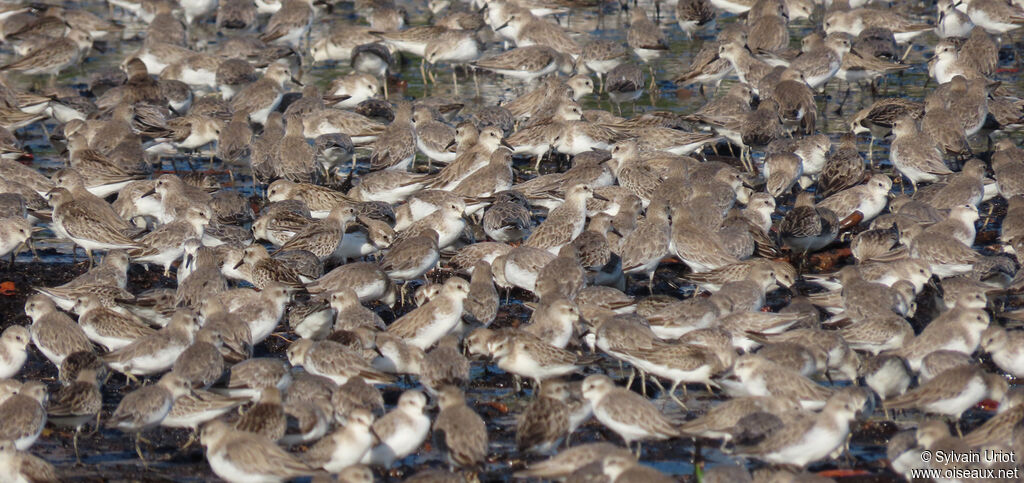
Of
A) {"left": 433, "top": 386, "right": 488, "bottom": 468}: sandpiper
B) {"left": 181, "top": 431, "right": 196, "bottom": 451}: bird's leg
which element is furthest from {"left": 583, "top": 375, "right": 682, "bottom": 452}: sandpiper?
{"left": 181, "top": 431, "right": 196, "bottom": 451}: bird's leg

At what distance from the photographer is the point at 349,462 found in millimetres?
7887

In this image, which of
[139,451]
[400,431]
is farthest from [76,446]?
[400,431]

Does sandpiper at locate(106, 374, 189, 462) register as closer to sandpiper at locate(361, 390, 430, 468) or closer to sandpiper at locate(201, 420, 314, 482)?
sandpiper at locate(201, 420, 314, 482)

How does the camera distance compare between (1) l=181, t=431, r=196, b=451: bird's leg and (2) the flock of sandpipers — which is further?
(1) l=181, t=431, r=196, b=451: bird's leg

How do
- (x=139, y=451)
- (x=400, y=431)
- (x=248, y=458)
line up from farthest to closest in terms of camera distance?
1. (x=139, y=451)
2. (x=400, y=431)
3. (x=248, y=458)

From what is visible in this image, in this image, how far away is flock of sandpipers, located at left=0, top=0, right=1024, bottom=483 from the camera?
27.1 feet

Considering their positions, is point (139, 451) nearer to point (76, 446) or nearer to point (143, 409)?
point (143, 409)

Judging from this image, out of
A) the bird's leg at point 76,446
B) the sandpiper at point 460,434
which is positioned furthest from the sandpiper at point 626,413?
the bird's leg at point 76,446

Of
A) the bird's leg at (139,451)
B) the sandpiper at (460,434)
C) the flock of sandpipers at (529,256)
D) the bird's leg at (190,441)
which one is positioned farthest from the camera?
the bird's leg at (190,441)

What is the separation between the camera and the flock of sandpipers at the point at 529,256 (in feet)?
27.1

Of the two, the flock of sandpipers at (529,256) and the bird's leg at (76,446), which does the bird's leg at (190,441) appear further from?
the bird's leg at (76,446)

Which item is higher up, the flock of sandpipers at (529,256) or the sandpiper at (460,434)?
the sandpiper at (460,434)

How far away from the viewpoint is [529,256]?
11.0 meters

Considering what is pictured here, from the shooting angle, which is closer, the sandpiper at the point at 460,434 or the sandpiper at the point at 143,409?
the sandpiper at the point at 460,434
